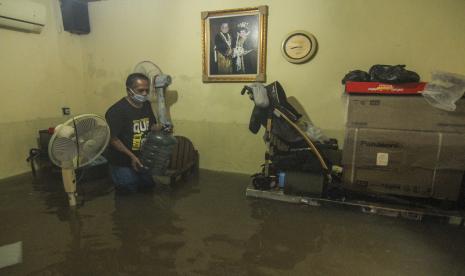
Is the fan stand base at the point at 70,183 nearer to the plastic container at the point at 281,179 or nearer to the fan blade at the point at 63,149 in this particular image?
the fan blade at the point at 63,149

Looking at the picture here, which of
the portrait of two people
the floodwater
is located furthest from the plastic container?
the portrait of two people

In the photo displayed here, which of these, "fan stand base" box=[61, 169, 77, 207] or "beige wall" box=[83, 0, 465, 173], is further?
"beige wall" box=[83, 0, 465, 173]

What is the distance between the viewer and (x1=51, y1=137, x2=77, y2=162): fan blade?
7.17 ft

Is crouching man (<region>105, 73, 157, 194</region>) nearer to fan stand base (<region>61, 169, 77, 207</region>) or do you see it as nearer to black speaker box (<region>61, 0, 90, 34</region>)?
fan stand base (<region>61, 169, 77, 207</region>)

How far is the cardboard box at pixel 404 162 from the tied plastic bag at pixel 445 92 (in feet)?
0.85

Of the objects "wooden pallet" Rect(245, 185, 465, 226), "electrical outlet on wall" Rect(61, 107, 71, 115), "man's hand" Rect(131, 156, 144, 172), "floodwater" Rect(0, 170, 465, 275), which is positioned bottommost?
"floodwater" Rect(0, 170, 465, 275)

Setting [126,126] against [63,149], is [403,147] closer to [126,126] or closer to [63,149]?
[126,126]

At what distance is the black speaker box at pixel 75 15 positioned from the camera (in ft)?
12.6

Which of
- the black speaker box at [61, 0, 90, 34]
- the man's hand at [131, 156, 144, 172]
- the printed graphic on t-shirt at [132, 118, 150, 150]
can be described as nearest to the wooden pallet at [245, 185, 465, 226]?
the man's hand at [131, 156, 144, 172]

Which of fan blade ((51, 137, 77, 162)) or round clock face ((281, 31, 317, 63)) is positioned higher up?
round clock face ((281, 31, 317, 63))

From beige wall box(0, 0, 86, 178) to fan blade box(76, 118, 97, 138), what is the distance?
1939mm

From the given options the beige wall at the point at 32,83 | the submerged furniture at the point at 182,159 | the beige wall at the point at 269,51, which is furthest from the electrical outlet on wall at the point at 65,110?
the submerged furniture at the point at 182,159

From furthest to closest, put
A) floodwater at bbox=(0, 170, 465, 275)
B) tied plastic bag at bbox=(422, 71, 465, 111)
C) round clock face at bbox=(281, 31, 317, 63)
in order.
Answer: round clock face at bbox=(281, 31, 317, 63) < tied plastic bag at bbox=(422, 71, 465, 111) < floodwater at bbox=(0, 170, 465, 275)

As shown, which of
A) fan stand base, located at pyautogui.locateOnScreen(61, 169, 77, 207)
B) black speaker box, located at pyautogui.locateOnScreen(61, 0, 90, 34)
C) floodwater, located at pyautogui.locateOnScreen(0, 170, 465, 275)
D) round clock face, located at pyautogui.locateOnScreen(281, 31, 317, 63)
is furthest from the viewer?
black speaker box, located at pyautogui.locateOnScreen(61, 0, 90, 34)
